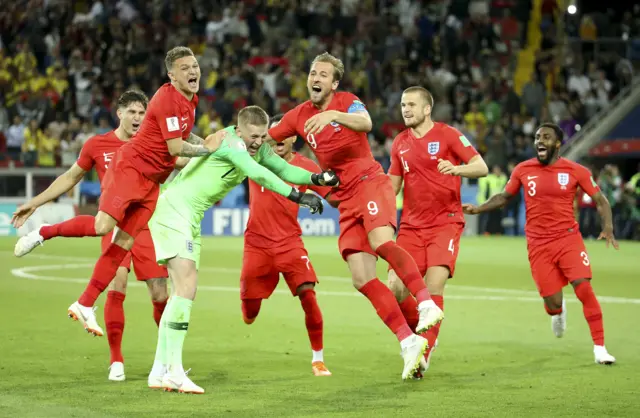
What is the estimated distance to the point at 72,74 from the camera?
2909 cm

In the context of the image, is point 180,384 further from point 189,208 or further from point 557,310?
point 557,310

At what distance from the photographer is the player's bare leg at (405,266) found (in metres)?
8.12

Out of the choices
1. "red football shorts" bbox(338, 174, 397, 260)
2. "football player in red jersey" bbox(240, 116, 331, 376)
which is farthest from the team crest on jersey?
"football player in red jersey" bbox(240, 116, 331, 376)

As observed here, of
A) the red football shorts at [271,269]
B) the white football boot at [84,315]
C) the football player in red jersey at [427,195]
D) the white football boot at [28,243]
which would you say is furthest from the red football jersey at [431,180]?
the white football boot at [28,243]

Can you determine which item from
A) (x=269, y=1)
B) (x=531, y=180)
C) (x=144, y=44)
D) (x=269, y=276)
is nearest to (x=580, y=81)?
(x=269, y=1)

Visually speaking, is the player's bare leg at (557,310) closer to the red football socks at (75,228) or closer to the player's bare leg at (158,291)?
the player's bare leg at (158,291)

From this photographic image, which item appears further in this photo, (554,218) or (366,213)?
(554,218)

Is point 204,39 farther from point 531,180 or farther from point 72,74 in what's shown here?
point 531,180

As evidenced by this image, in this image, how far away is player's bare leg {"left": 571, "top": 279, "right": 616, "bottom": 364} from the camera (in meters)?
9.35

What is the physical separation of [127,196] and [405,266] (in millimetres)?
2256

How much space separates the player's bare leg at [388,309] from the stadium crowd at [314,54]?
18360 mm

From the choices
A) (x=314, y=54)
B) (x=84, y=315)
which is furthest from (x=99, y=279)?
(x=314, y=54)

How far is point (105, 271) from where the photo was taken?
8.38 meters

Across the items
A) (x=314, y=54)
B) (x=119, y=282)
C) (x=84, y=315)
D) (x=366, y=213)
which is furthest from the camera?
(x=314, y=54)
